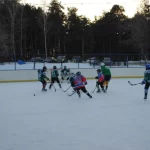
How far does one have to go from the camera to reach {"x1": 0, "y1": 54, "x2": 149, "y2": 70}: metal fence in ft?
53.9

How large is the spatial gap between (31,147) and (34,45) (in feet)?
121

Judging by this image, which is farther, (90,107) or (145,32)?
(145,32)

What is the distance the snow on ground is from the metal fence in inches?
353

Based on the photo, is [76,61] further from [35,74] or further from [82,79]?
[82,79]

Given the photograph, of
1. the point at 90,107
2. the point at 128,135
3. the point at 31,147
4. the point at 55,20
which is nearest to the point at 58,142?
the point at 31,147

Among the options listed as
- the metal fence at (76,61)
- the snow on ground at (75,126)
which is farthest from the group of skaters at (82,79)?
the metal fence at (76,61)

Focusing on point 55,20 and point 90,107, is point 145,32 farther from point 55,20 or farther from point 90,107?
point 90,107

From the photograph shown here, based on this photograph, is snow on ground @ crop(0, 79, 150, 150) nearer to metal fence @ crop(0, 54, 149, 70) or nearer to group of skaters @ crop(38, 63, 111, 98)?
group of skaters @ crop(38, 63, 111, 98)

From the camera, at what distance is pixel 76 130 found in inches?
186

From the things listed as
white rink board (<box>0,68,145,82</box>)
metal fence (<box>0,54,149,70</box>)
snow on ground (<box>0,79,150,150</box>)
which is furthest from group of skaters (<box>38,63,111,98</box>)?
metal fence (<box>0,54,149,70</box>)

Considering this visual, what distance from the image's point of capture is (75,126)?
5008 mm

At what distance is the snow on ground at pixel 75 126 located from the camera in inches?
155

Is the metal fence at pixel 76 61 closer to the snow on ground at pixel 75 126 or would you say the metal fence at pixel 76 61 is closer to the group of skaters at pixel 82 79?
the group of skaters at pixel 82 79

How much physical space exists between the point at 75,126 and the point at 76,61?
12859 millimetres
